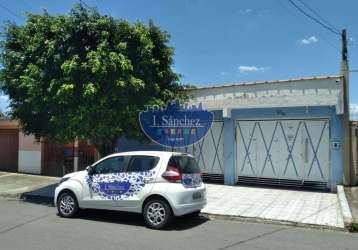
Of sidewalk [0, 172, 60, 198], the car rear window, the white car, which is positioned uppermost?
the car rear window

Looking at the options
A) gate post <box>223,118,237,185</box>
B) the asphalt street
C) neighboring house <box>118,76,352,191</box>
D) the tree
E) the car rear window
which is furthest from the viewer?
gate post <box>223,118,237,185</box>

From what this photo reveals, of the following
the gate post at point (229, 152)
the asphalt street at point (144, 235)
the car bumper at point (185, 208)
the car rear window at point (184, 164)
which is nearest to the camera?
the asphalt street at point (144, 235)

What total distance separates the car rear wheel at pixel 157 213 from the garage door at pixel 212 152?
695cm

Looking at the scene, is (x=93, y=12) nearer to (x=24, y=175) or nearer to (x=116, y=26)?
(x=116, y=26)

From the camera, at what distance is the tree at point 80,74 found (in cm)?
1154

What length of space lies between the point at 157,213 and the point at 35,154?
11998 millimetres

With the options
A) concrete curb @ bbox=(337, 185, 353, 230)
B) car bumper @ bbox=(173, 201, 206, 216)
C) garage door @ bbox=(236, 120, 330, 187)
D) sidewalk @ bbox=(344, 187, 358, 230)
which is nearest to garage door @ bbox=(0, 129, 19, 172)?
garage door @ bbox=(236, 120, 330, 187)

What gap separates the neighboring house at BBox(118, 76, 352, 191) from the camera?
43.5 feet

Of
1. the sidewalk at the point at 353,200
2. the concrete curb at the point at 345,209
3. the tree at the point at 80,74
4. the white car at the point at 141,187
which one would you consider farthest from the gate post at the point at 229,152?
the white car at the point at 141,187

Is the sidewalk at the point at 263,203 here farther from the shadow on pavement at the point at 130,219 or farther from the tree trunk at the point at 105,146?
the tree trunk at the point at 105,146

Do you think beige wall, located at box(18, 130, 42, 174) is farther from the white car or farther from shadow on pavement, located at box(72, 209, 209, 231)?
the white car

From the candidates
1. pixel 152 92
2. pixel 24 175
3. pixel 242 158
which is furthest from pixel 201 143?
pixel 24 175

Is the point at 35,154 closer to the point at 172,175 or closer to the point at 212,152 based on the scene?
the point at 212,152

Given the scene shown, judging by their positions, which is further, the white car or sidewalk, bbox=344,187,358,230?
sidewalk, bbox=344,187,358,230
